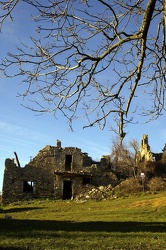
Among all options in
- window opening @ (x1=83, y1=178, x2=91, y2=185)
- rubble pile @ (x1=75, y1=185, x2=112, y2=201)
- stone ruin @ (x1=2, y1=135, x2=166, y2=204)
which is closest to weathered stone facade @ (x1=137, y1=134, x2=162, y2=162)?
stone ruin @ (x1=2, y1=135, x2=166, y2=204)

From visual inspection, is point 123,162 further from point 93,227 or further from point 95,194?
point 93,227

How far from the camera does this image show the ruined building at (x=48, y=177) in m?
39.1

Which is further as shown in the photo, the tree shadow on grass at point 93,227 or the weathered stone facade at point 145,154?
the weathered stone facade at point 145,154

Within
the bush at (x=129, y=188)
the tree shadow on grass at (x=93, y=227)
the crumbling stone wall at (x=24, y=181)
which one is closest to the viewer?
the tree shadow on grass at (x=93, y=227)

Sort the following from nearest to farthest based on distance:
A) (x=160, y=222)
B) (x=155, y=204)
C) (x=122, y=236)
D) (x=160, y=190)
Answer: (x=122, y=236) < (x=160, y=222) < (x=155, y=204) < (x=160, y=190)

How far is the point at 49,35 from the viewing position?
6500 mm

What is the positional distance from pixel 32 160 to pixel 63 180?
4.20 metres

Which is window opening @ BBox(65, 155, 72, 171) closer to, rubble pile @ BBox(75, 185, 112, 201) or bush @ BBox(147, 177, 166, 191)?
rubble pile @ BBox(75, 185, 112, 201)

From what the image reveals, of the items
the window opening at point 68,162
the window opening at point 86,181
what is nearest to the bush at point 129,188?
the window opening at point 86,181

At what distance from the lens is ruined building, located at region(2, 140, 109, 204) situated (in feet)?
128

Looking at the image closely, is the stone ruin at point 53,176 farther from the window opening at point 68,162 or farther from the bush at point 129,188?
the bush at point 129,188

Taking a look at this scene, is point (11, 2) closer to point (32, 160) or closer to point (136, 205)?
point (136, 205)

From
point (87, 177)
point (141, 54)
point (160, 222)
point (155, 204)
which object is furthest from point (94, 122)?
point (87, 177)

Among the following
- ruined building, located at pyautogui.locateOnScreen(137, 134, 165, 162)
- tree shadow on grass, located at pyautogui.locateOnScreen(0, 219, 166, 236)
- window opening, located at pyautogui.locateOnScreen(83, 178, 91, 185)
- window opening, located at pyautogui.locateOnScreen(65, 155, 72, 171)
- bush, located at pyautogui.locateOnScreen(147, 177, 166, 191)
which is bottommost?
tree shadow on grass, located at pyautogui.locateOnScreen(0, 219, 166, 236)
